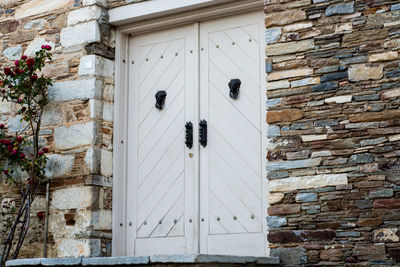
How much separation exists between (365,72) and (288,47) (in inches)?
23.4

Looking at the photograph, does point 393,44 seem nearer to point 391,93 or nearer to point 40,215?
point 391,93

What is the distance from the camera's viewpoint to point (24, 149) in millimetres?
6227

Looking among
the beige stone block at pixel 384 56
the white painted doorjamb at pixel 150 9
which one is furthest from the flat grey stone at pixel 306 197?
the white painted doorjamb at pixel 150 9

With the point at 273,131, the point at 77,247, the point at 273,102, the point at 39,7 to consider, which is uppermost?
the point at 39,7

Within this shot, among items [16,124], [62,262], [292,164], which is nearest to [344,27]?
[292,164]

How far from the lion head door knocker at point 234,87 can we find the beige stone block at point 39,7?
165 centimetres

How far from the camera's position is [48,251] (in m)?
5.91

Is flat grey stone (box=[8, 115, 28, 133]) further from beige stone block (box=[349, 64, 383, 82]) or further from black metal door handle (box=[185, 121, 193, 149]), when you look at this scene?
beige stone block (box=[349, 64, 383, 82])

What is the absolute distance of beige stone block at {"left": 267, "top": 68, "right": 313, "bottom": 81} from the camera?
5094mm

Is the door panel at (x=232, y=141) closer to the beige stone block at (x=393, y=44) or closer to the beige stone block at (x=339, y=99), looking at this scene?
the beige stone block at (x=339, y=99)

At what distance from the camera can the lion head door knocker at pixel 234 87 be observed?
18.8 ft

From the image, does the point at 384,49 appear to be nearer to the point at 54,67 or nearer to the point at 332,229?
the point at 332,229

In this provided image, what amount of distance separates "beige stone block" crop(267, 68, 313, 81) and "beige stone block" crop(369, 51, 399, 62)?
0.43 m

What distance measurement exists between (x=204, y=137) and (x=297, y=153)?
100 cm
